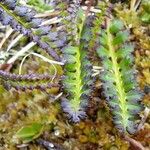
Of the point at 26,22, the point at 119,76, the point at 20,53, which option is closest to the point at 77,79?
the point at 119,76

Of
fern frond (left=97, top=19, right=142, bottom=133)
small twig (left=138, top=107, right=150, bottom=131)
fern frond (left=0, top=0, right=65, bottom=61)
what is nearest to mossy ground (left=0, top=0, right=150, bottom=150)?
small twig (left=138, top=107, right=150, bottom=131)

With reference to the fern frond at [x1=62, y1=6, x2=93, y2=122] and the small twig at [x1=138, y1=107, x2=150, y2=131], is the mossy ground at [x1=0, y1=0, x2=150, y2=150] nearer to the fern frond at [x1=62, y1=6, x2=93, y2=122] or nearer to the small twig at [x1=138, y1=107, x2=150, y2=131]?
the small twig at [x1=138, y1=107, x2=150, y2=131]

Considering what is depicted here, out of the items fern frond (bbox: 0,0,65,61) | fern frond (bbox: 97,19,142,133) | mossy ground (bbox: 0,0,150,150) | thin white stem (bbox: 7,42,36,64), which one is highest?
fern frond (bbox: 0,0,65,61)

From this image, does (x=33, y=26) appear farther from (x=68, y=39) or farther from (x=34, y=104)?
(x=34, y=104)

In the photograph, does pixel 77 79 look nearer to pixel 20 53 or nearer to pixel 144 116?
pixel 144 116

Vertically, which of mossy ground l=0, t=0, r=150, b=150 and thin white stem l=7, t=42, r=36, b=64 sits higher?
thin white stem l=7, t=42, r=36, b=64

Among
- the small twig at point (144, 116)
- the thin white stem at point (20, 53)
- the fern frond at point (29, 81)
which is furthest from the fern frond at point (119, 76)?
the thin white stem at point (20, 53)
